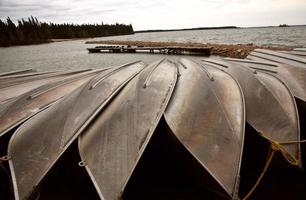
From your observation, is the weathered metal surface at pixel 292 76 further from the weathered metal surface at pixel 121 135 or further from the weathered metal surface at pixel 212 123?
the weathered metal surface at pixel 121 135

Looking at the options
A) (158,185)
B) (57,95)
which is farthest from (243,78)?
(57,95)

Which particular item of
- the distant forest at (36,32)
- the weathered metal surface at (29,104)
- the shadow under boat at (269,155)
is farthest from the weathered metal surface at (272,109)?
the distant forest at (36,32)

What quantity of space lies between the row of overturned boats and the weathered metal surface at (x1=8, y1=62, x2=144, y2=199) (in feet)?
0.05

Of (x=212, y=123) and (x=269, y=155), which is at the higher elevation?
(x=212, y=123)

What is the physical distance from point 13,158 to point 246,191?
130 inches

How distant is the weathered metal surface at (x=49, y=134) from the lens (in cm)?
287

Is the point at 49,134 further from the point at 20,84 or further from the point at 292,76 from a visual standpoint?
the point at 292,76

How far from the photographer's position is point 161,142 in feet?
12.4

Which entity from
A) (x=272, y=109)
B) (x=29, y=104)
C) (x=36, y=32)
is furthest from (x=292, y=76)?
(x=36, y=32)

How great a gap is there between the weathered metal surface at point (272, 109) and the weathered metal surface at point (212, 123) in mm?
272

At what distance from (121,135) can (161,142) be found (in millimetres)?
839

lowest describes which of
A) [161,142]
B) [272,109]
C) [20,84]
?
[161,142]

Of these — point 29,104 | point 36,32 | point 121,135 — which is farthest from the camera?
point 36,32

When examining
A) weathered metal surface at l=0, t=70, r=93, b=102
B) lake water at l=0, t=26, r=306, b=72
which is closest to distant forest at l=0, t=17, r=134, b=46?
lake water at l=0, t=26, r=306, b=72
